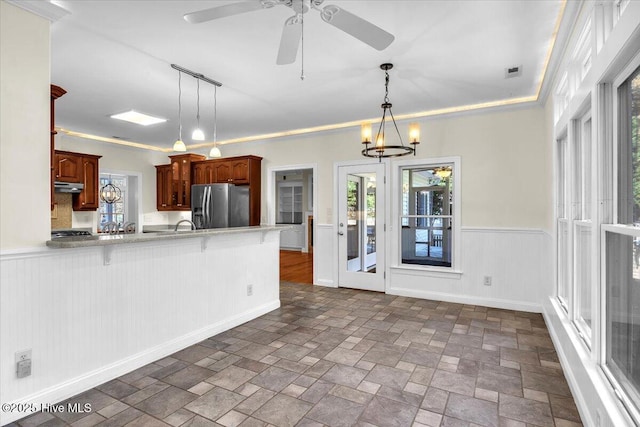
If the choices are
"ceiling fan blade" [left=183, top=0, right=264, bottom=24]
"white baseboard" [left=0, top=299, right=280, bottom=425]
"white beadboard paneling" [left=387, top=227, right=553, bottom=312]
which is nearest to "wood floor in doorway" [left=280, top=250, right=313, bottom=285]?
"white beadboard paneling" [left=387, top=227, right=553, bottom=312]

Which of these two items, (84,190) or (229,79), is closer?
(229,79)

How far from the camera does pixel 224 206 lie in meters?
6.01

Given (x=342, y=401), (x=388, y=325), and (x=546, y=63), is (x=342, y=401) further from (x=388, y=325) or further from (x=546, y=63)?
(x=546, y=63)

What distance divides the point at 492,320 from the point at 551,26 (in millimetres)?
2974

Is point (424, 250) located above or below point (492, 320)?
above

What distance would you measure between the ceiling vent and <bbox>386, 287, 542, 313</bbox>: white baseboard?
2722mm

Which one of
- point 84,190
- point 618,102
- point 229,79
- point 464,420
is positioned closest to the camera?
point 618,102

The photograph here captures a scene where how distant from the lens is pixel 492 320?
3938 mm

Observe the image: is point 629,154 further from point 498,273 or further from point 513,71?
point 498,273

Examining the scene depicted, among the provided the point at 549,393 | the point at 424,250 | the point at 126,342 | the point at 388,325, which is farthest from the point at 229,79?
the point at 549,393

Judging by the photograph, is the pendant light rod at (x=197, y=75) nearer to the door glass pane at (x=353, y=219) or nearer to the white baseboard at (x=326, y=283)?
the door glass pane at (x=353, y=219)

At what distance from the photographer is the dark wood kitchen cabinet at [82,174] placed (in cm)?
543

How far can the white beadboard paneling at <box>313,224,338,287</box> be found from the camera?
5664 mm

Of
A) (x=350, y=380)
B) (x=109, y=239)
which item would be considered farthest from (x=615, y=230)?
(x=109, y=239)
